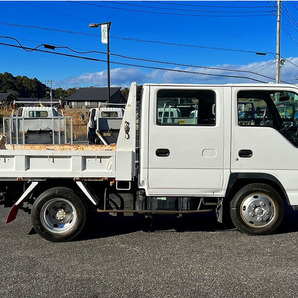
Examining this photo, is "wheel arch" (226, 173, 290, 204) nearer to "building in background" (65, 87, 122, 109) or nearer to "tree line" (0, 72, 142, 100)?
"building in background" (65, 87, 122, 109)

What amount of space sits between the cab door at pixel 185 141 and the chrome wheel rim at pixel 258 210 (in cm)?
52

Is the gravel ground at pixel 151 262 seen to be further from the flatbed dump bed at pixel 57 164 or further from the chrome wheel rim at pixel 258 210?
the flatbed dump bed at pixel 57 164

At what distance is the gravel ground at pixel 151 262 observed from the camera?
3.45 meters

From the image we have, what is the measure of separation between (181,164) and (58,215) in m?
1.95

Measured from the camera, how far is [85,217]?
4.77m

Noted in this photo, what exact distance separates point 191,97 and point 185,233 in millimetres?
2106

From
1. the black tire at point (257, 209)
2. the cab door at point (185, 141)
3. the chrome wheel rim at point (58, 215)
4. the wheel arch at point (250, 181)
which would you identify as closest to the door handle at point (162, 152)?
the cab door at point (185, 141)

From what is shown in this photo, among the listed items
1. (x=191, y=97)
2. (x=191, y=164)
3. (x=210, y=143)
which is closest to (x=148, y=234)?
(x=191, y=164)

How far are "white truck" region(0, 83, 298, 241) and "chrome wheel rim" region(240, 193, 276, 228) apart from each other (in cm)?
1

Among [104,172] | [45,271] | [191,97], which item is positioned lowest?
[45,271]

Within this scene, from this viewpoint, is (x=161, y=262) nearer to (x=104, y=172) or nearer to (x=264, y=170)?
(x=104, y=172)

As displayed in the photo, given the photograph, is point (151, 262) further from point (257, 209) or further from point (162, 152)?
point (257, 209)

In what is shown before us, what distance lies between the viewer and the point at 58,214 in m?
4.83

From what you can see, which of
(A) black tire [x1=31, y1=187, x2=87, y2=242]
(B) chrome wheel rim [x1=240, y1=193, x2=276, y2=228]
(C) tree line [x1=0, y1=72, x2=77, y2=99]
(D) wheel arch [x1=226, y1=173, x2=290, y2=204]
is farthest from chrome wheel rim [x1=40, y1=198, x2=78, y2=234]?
(C) tree line [x1=0, y1=72, x2=77, y2=99]
